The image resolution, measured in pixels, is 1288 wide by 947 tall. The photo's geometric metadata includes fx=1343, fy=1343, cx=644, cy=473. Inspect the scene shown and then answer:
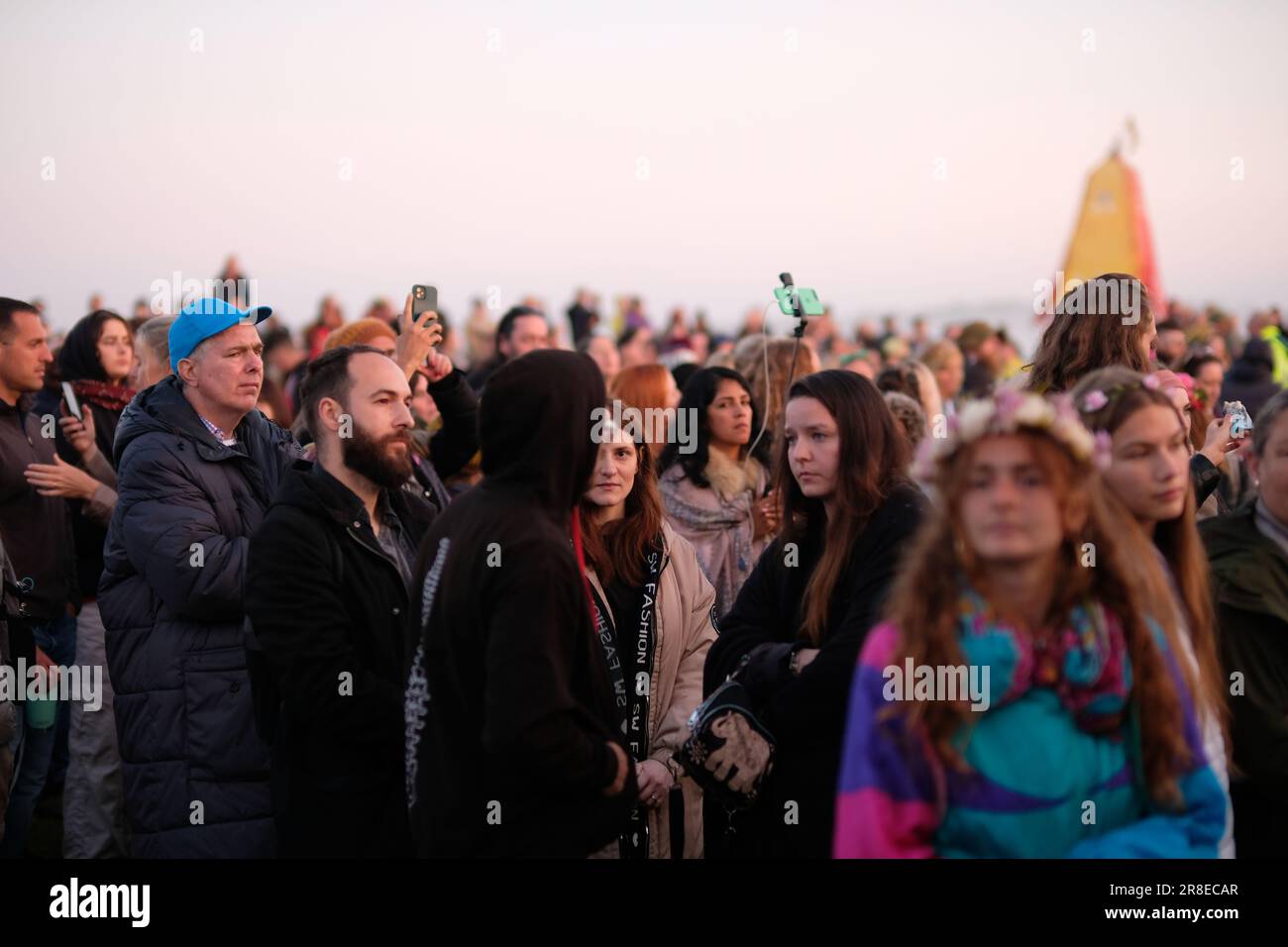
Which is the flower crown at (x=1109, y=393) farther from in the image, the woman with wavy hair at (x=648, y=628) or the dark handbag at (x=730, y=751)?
the woman with wavy hair at (x=648, y=628)

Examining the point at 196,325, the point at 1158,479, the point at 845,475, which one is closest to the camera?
the point at 1158,479

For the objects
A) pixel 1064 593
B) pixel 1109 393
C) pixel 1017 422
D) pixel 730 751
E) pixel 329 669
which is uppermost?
pixel 1109 393

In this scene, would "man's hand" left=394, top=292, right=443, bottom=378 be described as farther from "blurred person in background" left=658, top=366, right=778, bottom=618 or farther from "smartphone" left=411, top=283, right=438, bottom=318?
"blurred person in background" left=658, top=366, right=778, bottom=618

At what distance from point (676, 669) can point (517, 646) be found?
5.69 ft

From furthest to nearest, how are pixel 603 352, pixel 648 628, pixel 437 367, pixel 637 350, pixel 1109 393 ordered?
1. pixel 637 350
2. pixel 603 352
3. pixel 437 367
4. pixel 648 628
5. pixel 1109 393

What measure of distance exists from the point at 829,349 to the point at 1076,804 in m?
14.7

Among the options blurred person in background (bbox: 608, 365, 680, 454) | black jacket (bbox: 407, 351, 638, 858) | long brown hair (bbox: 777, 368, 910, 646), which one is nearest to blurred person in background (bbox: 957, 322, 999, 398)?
blurred person in background (bbox: 608, 365, 680, 454)

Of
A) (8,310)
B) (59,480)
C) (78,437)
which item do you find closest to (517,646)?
(59,480)

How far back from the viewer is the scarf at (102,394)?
6.54 m

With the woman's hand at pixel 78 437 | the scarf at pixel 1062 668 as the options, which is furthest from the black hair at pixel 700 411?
the scarf at pixel 1062 668

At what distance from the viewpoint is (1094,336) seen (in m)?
4.50

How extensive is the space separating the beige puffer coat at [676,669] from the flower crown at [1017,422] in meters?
1.90

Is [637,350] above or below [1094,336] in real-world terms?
above

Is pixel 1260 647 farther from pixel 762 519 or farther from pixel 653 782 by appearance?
pixel 762 519
